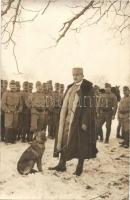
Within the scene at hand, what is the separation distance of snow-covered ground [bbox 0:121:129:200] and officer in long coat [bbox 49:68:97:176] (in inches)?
1.9

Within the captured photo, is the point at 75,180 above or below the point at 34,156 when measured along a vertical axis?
below

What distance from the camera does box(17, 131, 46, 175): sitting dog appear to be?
10.2 feet

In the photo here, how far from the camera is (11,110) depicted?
3.37 meters

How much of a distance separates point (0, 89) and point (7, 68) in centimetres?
17

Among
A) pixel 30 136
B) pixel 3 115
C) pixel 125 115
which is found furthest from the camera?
pixel 3 115

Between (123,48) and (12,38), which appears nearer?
(123,48)

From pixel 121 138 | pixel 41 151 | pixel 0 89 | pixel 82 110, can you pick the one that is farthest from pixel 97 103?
pixel 0 89

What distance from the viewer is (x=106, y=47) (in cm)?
306

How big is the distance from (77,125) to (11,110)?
60cm

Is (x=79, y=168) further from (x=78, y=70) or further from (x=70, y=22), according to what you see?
(x=70, y=22)

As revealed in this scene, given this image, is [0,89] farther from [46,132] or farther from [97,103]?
[97,103]

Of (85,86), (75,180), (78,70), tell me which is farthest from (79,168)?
(78,70)

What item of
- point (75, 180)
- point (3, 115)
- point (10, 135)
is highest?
point (3, 115)

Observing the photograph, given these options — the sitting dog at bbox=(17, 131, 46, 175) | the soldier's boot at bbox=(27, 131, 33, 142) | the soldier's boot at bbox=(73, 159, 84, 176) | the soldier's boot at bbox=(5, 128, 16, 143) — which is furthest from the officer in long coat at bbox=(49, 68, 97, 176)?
the soldier's boot at bbox=(5, 128, 16, 143)
